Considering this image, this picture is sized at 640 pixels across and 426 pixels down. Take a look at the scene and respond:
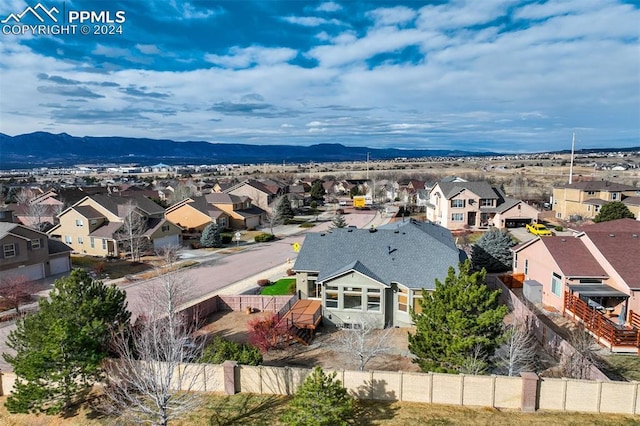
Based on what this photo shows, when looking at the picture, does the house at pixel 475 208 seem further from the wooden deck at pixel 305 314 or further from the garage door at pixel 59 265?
the garage door at pixel 59 265

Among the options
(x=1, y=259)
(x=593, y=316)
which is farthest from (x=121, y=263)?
(x=593, y=316)

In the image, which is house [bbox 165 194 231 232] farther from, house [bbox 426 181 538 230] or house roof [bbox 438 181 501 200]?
house roof [bbox 438 181 501 200]

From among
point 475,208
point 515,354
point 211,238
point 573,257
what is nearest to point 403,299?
point 515,354

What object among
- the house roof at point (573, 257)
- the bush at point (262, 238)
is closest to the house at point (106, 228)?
the bush at point (262, 238)

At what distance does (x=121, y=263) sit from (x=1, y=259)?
35.6 ft

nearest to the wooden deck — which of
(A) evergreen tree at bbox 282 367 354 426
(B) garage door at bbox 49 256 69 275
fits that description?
(A) evergreen tree at bbox 282 367 354 426

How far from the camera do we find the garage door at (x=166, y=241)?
50000mm

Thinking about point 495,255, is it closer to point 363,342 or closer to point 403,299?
point 403,299

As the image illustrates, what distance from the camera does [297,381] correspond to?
→ 1788cm

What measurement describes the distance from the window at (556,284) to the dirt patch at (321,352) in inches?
448

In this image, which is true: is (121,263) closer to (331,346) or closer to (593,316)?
(331,346)

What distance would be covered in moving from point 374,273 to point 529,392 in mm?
12057

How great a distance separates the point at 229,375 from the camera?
1805 centimetres

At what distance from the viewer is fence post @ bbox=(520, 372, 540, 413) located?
53.3ft
